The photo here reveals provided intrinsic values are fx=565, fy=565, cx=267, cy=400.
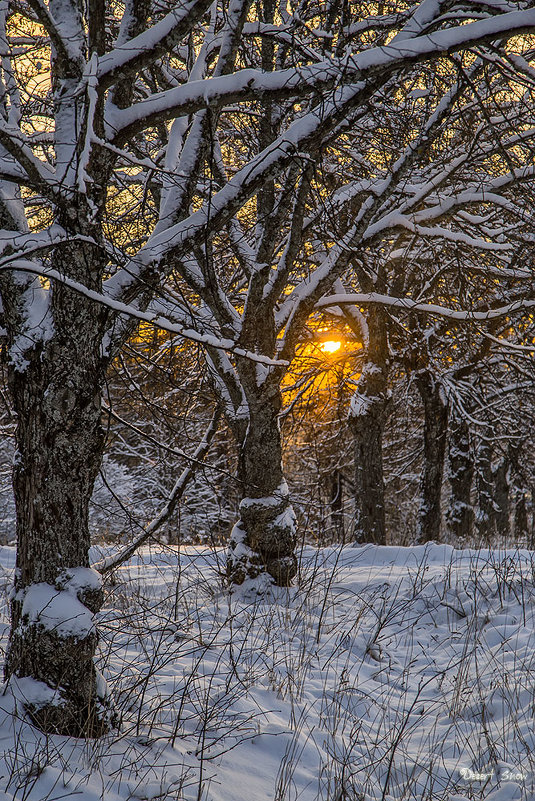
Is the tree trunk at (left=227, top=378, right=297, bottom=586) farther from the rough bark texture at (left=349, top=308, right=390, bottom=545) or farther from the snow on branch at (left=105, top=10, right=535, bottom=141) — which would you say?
the rough bark texture at (left=349, top=308, right=390, bottom=545)

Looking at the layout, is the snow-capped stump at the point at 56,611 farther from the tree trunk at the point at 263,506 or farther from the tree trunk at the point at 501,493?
the tree trunk at the point at 501,493

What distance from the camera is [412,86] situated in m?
5.99

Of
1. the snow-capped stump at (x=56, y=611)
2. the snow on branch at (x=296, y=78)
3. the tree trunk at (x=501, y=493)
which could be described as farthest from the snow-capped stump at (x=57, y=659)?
the tree trunk at (x=501, y=493)

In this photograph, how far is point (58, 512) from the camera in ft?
9.34

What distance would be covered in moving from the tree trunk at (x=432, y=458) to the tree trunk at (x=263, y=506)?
20.9 ft

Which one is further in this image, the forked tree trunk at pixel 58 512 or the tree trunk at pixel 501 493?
the tree trunk at pixel 501 493

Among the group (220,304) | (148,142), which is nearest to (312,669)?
(220,304)

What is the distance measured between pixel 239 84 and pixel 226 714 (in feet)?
10.7

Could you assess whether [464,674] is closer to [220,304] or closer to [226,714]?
[226,714]

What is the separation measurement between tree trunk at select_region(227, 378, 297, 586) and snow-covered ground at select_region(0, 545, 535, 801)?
93cm

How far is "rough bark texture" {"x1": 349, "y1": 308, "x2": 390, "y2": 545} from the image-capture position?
9523 millimetres

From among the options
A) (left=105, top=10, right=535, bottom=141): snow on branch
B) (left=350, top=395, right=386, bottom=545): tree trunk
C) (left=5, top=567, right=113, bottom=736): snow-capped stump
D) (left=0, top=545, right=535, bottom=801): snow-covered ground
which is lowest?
(left=0, top=545, right=535, bottom=801): snow-covered ground

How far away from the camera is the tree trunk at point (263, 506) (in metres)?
5.94

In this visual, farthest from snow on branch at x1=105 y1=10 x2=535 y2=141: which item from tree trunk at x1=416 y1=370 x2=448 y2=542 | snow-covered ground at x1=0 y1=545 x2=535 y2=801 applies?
tree trunk at x1=416 y1=370 x2=448 y2=542
